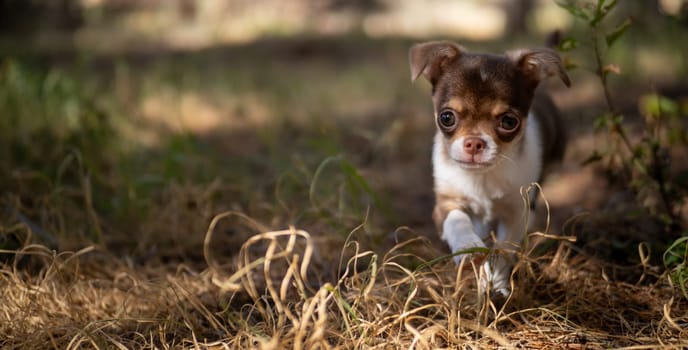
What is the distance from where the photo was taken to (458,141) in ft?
8.52

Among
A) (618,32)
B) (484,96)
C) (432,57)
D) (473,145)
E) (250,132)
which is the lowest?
(250,132)

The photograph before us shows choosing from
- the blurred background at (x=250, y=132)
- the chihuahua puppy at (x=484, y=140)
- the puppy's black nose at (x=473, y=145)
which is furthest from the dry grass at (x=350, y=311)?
the puppy's black nose at (x=473, y=145)

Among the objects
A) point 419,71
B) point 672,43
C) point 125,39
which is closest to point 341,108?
point 672,43

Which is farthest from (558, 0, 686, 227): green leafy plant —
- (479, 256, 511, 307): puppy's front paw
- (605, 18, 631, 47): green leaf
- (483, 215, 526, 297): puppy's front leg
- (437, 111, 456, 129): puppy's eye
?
(479, 256, 511, 307): puppy's front paw

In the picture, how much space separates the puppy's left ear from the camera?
2.61 metres

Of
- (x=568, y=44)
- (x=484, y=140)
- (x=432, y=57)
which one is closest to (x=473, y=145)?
(x=484, y=140)

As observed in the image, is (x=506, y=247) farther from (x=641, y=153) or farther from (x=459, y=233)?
(x=641, y=153)

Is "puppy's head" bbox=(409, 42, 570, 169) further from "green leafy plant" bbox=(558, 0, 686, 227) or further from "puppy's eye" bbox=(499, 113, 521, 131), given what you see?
"green leafy plant" bbox=(558, 0, 686, 227)

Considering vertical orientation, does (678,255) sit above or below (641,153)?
below

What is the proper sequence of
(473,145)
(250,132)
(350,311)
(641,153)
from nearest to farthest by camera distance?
1. (350,311)
2. (473,145)
3. (641,153)
4. (250,132)

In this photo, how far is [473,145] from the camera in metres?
2.56

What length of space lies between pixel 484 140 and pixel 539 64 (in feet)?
1.46

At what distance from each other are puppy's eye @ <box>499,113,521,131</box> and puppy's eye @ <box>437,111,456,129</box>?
0.19 metres

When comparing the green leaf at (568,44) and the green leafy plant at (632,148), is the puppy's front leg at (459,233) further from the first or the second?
the green leaf at (568,44)
